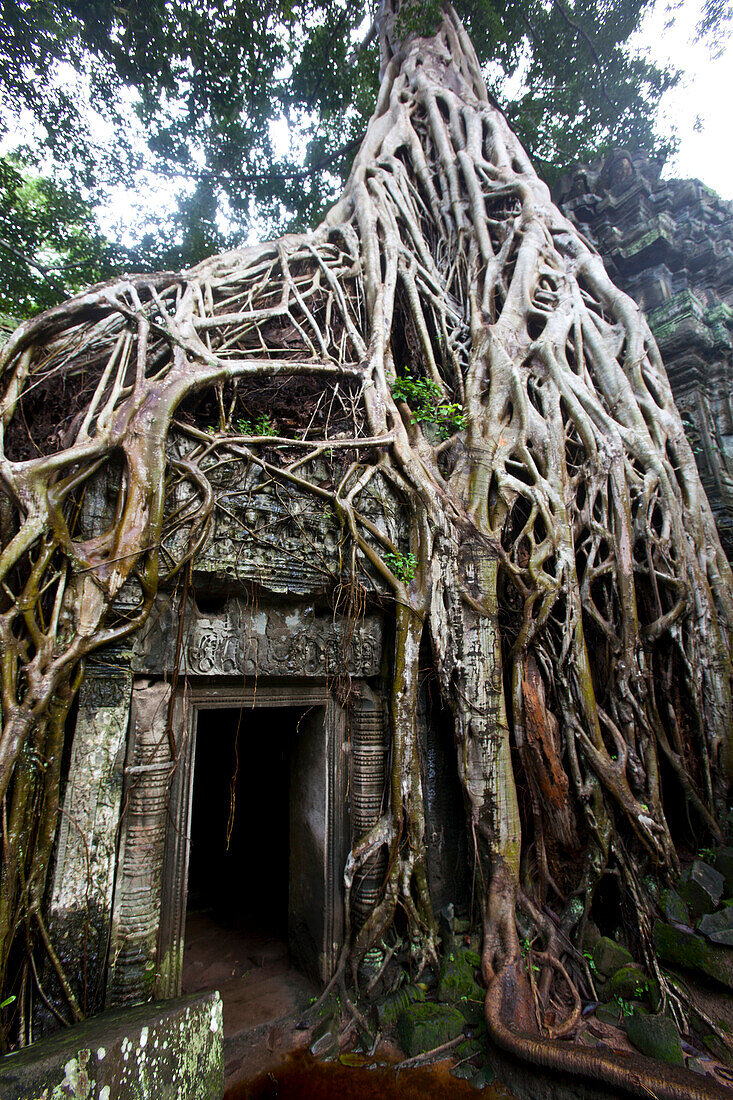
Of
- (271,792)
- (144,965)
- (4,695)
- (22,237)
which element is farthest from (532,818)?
(22,237)

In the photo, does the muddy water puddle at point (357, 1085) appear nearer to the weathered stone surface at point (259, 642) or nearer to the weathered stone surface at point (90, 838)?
the weathered stone surface at point (90, 838)

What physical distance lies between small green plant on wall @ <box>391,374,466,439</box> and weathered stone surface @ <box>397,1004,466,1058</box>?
3.49 meters

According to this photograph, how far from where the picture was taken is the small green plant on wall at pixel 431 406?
4039 millimetres

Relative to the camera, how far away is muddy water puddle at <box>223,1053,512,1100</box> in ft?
8.00

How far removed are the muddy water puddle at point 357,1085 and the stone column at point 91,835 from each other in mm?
903

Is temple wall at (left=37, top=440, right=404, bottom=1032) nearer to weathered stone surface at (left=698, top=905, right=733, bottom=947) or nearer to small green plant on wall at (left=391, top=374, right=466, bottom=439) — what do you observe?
small green plant on wall at (left=391, top=374, right=466, bottom=439)

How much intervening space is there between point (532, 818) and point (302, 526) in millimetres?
2288

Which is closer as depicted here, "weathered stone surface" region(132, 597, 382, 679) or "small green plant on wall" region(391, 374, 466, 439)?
"weathered stone surface" region(132, 597, 382, 679)

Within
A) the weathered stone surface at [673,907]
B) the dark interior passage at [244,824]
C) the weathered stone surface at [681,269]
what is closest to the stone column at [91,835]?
the dark interior passage at [244,824]

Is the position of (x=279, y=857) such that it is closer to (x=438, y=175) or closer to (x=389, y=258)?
(x=389, y=258)

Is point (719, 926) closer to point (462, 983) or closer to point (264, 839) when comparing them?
point (462, 983)

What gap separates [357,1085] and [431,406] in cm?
393

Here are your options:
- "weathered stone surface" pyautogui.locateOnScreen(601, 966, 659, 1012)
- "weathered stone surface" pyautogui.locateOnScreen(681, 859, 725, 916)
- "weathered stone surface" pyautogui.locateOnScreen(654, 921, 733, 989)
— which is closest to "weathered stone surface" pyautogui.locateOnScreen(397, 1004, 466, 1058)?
"weathered stone surface" pyautogui.locateOnScreen(601, 966, 659, 1012)

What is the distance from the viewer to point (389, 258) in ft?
15.1
